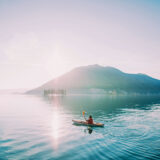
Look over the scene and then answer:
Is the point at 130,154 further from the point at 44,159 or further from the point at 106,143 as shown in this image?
the point at 44,159

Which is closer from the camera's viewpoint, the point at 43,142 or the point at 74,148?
the point at 74,148

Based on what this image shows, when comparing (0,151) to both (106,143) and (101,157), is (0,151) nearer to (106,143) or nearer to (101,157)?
(101,157)

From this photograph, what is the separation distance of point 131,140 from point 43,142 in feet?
→ 44.2

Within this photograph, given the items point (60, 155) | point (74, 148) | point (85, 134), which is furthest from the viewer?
point (85, 134)

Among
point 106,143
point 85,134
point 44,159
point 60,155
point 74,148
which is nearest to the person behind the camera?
point 44,159

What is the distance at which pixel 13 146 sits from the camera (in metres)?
21.4

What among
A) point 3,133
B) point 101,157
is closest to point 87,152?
point 101,157

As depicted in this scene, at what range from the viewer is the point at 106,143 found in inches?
883

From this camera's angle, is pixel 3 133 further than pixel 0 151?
Yes

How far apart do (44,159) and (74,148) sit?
4703 millimetres

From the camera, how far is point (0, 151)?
19703mm

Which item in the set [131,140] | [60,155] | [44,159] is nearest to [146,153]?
[131,140]

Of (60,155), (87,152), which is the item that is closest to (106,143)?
(87,152)

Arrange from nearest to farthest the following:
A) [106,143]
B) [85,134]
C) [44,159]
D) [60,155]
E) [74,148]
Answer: [44,159] → [60,155] → [74,148] → [106,143] → [85,134]
